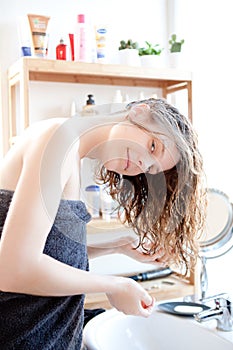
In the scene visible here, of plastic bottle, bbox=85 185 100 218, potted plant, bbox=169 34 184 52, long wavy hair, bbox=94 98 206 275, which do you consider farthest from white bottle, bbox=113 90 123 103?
long wavy hair, bbox=94 98 206 275

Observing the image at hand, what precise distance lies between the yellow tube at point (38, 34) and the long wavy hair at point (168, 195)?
0.74m

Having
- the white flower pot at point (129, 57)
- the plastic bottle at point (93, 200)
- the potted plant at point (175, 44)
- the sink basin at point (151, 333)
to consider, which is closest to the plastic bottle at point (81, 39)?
the white flower pot at point (129, 57)

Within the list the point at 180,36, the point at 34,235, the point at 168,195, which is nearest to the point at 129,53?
the point at 180,36

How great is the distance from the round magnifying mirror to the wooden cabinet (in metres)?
0.38

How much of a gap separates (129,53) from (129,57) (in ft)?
0.05

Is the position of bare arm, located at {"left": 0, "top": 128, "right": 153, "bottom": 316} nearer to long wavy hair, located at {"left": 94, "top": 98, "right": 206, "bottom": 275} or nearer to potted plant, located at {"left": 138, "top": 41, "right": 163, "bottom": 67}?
long wavy hair, located at {"left": 94, "top": 98, "right": 206, "bottom": 275}

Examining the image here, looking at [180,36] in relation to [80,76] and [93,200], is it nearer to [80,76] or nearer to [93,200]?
[80,76]

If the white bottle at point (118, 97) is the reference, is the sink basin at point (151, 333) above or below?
below

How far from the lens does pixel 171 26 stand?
2.04 metres

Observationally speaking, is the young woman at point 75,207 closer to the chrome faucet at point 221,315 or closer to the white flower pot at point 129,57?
the chrome faucet at point 221,315

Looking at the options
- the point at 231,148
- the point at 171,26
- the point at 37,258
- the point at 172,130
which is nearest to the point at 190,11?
the point at 171,26

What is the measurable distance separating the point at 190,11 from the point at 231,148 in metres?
0.60

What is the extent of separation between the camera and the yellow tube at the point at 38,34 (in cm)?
168

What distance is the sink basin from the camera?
1.27 meters
